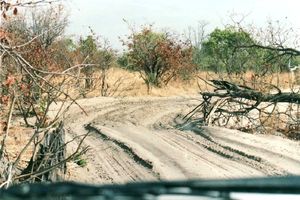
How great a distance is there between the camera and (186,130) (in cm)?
1538

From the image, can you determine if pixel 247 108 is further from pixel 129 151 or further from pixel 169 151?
pixel 129 151

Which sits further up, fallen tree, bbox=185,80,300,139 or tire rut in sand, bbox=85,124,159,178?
fallen tree, bbox=185,80,300,139

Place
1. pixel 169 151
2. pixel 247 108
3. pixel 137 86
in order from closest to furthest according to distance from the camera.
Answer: pixel 169 151 → pixel 247 108 → pixel 137 86

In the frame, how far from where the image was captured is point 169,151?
12234mm

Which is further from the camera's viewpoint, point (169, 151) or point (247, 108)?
point (247, 108)

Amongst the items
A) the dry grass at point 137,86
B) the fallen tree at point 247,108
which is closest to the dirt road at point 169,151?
the fallen tree at point 247,108

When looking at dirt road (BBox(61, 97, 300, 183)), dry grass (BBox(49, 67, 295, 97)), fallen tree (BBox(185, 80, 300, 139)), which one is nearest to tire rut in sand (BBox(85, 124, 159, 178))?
dirt road (BBox(61, 97, 300, 183))

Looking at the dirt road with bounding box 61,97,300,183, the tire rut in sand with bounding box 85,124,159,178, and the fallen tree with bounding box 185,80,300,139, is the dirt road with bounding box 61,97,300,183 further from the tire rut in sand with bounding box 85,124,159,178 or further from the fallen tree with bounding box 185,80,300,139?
the fallen tree with bounding box 185,80,300,139

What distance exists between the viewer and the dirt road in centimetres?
1012

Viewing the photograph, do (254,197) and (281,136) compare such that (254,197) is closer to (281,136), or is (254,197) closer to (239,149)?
(239,149)

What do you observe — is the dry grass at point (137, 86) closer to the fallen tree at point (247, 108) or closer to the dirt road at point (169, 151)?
the dirt road at point (169, 151)

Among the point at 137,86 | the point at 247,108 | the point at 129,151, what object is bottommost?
the point at 129,151

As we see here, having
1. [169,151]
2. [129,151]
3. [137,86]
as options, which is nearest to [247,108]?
[169,151]

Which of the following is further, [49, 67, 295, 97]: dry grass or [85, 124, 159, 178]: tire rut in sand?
[49, 67, 295, 97]: dry grass
